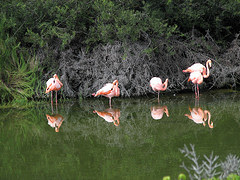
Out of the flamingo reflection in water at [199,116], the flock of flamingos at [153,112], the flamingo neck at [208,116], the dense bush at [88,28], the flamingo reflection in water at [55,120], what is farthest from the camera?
the dense bush at [88,28]

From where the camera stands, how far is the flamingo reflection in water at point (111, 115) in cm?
605

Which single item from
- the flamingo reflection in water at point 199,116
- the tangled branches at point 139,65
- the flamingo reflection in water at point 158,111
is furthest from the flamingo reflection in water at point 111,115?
the tangled branches at point 139,65

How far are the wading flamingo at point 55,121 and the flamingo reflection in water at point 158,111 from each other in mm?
1520

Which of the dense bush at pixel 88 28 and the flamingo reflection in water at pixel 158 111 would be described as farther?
the dense bush at pixel 88 28

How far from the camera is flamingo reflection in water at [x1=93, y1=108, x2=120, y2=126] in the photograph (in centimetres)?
605

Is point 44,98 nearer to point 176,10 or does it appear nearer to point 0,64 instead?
point 0,64

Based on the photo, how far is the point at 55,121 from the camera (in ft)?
20.4

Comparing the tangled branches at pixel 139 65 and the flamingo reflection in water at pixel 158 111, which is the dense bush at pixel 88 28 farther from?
the flamingo reflection in water at pixel 158 111

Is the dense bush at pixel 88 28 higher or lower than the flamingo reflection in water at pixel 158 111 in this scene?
higher

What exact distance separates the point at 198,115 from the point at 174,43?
343 cm

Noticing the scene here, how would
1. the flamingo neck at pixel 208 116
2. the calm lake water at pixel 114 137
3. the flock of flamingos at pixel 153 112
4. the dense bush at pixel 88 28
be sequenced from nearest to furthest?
1. the calm lake water at pixel 114 137
2. the flamingo neck at pixel 208 116
3. the flock of flamingos at pixel 153 112
4. the dense bush at pixel 88 28

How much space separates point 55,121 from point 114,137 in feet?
5.10

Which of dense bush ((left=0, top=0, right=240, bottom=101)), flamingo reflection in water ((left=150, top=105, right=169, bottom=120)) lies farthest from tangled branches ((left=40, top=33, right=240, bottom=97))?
flamingo reflection in water ((left=150, top=105, right=169, bottom=120))

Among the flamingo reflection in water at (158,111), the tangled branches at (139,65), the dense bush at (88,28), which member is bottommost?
the flamingo reflection in water at (158,111)
